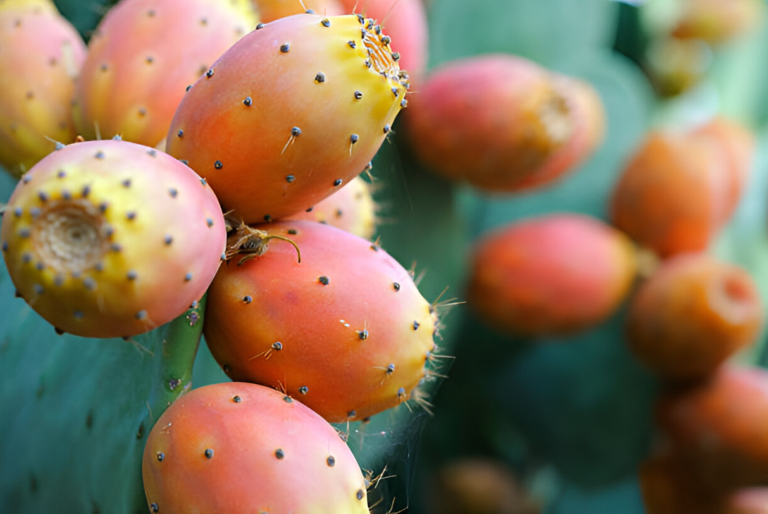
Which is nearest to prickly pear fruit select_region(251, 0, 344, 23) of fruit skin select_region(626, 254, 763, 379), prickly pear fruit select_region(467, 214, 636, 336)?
prickly pear fruit select_region(467, 214, 636, 336)

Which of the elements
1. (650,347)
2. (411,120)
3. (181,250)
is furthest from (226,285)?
(650,347)

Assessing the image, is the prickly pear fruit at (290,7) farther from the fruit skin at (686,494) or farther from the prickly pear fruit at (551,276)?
the fruit skin at (686,494)

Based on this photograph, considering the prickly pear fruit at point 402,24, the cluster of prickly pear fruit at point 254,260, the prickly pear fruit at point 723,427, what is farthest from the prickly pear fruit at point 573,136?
the cluster of prickly pear fruit at point 254,260

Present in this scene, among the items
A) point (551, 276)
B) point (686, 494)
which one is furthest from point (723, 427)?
point (551, 276)

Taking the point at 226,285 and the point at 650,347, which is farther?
the point at 650,347

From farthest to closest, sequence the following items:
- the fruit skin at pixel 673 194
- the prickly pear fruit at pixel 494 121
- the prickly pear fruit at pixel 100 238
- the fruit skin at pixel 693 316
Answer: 1. the fruit skin at pixel 673 194
2. the fruit skin at pixel 693 316
3. the prickly pear fruit at pixel 494 121
4. the prickly pear fruit at pixel 100 238

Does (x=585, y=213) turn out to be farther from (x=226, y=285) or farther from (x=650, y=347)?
(x=226, y=285)
